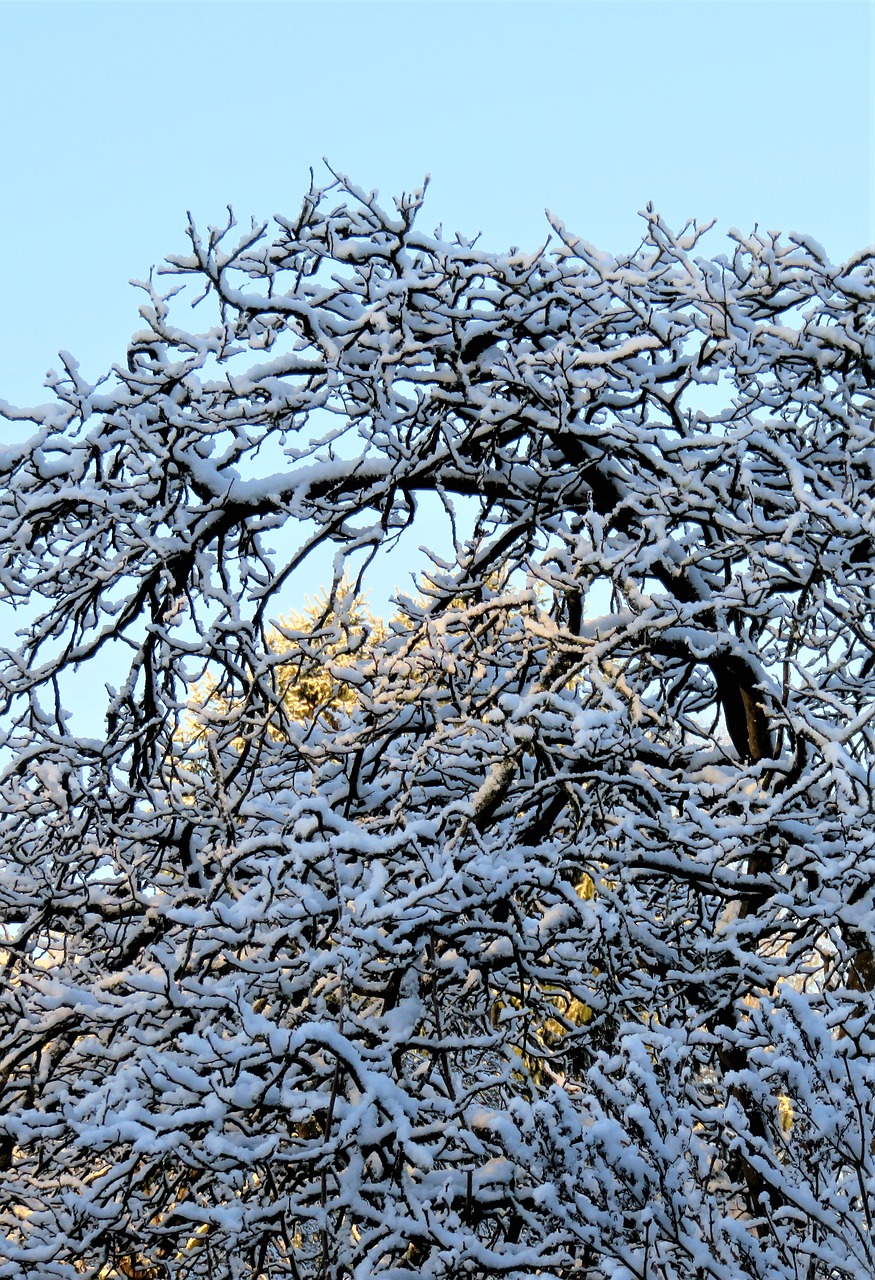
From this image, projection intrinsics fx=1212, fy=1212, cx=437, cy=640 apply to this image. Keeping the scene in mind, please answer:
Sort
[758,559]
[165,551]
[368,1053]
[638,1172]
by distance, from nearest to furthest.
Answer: [638,1172], [368,1053], [758,559], [165,551]

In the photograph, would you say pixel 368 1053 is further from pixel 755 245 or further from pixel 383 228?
pixel 755 245

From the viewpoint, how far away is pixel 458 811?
423 centimetres

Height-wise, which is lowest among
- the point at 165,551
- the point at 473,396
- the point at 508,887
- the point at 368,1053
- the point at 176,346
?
the point at 368,1053

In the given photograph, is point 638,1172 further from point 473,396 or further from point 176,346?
point 176,346

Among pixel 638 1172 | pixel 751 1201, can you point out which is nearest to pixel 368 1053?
pixel 638 1172

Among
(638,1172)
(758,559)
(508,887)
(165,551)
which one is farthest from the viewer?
(165,551)

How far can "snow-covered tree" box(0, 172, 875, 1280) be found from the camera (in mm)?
3451

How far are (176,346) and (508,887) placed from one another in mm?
2667

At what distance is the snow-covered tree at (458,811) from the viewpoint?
345cm

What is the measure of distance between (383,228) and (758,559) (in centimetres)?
→ 206

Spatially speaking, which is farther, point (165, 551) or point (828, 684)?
point (828, 684)

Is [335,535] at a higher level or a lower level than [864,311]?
lower

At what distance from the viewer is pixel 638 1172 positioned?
2834mm

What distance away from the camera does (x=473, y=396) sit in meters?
5.03
